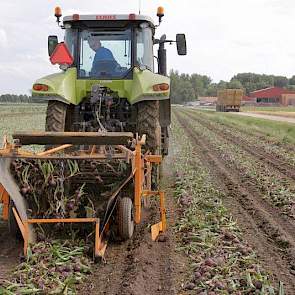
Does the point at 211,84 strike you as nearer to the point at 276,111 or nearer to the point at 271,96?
the point at 271,96

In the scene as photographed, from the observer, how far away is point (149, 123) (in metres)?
6.96

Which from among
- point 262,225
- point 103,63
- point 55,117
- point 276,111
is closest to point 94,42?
point 103,63

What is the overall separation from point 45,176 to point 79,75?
2.66 metres

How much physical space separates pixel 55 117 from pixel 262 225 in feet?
10.1

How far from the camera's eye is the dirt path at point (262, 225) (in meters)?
4.86

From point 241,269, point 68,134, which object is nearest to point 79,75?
point 68,134

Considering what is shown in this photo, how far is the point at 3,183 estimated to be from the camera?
507 centimetres

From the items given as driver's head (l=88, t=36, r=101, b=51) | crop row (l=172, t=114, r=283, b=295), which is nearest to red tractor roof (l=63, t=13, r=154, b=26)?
driver's head (l=88, t=36, r=101, b=51)

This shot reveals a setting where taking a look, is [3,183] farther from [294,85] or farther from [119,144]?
[294,85]

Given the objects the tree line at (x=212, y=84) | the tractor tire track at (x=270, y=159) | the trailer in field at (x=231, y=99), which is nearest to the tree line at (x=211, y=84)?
the tree line at (x=212, y=84)

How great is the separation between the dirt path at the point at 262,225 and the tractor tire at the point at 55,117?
8.64 feet

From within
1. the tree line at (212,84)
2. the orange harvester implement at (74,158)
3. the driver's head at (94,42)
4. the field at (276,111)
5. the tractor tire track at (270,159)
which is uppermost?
the tree line at (212,84)

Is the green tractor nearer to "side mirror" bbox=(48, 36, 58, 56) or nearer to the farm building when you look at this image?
"side mirror" bbox=(48, 36, 58, 56)

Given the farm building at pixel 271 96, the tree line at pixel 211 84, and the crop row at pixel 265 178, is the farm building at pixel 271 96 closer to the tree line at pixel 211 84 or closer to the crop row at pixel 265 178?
the tree line at pixel 211 84
